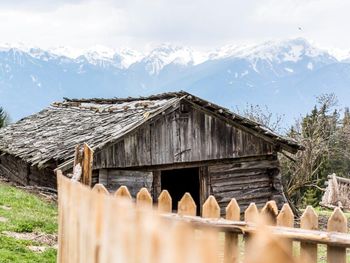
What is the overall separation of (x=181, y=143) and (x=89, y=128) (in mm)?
2822

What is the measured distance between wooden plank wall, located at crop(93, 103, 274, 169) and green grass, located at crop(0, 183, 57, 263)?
7.19ft

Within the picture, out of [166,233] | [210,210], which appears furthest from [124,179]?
[166,233]

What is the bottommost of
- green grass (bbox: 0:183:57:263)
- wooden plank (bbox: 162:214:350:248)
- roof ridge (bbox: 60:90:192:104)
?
green grass (bbox: 0:183:57:263)

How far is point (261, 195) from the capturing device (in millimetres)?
17984

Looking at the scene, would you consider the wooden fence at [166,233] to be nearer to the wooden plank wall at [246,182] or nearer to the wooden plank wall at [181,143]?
the wooden plank wall at [181,143]

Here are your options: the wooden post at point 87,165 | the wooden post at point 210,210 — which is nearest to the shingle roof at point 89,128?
the wooden post at point 87,165

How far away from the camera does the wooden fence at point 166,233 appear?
3.92 feet

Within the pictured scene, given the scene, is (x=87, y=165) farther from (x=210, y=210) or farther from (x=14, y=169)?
(x=14, y=169)

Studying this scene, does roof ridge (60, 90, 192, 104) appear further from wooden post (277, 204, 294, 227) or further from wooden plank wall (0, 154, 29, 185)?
wooden post (277, 204, 294, 227)

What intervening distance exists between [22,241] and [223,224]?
5.56m

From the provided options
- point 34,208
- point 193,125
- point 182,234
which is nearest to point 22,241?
point 34,208

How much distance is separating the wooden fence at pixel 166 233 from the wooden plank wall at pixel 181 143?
10.8 meters

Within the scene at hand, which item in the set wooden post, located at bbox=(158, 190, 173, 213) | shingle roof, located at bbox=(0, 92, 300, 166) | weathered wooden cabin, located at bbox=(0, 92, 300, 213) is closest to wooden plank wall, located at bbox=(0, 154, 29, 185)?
weathered wooden cabin, located at bbox=(0, 92, 300, 213)

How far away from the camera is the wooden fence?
1.20 m
